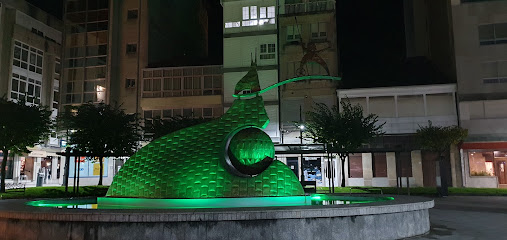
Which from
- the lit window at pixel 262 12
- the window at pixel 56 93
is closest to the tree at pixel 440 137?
the lit window at pixel 262 12

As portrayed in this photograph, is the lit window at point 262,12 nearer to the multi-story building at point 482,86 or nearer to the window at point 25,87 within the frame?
the multi-story building at point 482,86

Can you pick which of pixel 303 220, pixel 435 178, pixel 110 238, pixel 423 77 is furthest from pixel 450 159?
pixel 110 238

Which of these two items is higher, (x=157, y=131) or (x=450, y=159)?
(x=157, y=131)

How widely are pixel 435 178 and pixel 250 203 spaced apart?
35.3 metres

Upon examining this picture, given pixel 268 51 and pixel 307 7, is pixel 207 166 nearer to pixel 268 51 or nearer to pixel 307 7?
pixel 268 51

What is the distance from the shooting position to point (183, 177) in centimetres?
1267

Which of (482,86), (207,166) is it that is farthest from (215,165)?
(482,86)

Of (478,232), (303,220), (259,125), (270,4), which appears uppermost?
(270,4)

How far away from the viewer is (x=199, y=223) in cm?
919

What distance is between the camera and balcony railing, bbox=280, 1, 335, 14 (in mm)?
45000

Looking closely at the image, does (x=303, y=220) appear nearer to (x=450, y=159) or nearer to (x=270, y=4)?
(x=450, y=159)

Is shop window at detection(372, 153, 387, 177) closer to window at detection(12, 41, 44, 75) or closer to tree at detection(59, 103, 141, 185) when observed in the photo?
tree at detection(59, 103, 141, 185)

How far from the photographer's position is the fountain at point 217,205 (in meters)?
9.23

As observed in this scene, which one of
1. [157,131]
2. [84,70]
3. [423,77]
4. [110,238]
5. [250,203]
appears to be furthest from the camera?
[84,70]
